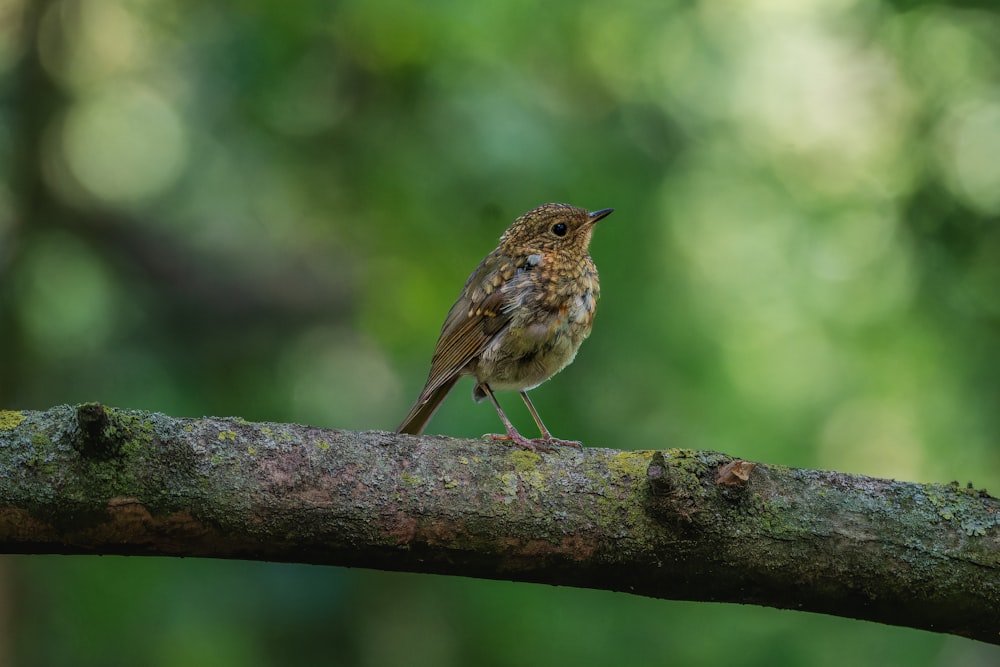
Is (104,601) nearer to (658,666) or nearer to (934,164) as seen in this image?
(658,666)

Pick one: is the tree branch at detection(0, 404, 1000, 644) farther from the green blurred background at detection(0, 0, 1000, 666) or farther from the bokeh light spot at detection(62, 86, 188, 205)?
the bokeh light spot at detection(62, 86, 188, 205)

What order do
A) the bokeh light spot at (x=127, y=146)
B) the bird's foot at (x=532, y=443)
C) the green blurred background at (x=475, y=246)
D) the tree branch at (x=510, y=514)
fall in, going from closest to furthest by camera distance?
the tree branch at (x=510, y=514)
the bird's foot at (x=532, y=443)
the green blurred background at (x=475, y=246)
the bokeh light spot at (x=127, y=146)

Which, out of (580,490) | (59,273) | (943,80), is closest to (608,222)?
(943,80)

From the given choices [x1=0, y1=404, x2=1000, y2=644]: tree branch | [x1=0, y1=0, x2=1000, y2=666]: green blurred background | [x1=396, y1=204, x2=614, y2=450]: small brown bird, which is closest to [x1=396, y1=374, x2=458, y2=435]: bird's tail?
[x1=396, y1=204, x2=614, y2=450]: small brown bird

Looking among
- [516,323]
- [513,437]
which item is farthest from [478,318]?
[513,437]

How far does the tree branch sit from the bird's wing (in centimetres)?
108

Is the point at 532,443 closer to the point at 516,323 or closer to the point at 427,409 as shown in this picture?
the point at 516,323

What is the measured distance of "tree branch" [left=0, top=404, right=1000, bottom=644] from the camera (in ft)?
8.10

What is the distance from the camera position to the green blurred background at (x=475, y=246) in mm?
4887

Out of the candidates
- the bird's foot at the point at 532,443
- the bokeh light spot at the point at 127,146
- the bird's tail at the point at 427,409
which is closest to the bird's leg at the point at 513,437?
the bird's foot at the point at 532,443

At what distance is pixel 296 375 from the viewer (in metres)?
5.66

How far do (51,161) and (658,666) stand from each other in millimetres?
4361

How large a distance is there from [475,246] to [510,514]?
237 centimetres

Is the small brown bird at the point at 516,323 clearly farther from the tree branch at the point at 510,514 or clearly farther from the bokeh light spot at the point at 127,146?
the bokeh light spot at the point at 127,146
